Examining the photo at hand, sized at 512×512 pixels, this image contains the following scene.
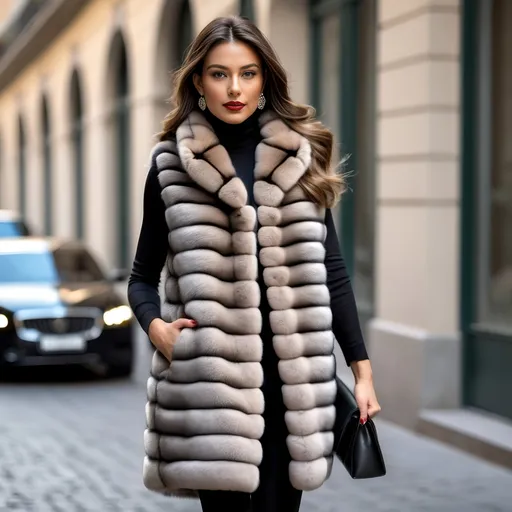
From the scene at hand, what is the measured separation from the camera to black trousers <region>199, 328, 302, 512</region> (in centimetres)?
331

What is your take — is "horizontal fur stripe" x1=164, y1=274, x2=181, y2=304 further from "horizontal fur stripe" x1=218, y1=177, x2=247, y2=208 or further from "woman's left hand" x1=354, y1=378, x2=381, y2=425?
"woman's left hand" x1=354, y1=378, x2=381, y2=425

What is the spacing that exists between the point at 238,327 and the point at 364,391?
37 cm

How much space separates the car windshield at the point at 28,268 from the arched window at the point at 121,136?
7.14 m

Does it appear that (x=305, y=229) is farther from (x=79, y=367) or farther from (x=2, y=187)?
(x=2, y=187)

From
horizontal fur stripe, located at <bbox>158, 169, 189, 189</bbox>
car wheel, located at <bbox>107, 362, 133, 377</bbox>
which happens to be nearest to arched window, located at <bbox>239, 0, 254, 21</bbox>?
car wheel, located at <bbox>107, 362, 133, 377</bbox>

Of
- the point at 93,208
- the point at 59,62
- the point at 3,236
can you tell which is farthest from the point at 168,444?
the point at 59,62

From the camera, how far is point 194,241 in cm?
328

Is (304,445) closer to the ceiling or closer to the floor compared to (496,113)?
closer to the floor

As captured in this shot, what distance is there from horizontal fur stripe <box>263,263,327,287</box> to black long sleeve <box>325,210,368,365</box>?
77mm

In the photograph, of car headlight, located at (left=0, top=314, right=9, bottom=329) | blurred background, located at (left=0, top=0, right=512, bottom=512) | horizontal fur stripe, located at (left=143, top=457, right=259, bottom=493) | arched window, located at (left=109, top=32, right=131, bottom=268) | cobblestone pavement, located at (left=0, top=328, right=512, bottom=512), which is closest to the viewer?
horizontal fur stripe, located at (left=143, top=457, right=259, bottom=493)

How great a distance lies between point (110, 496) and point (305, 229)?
11.4 ft

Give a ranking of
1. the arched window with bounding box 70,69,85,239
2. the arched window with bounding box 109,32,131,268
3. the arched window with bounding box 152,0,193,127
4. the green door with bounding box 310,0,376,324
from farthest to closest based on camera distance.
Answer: the arched window with bounding box 70,69,85,239 < the arched window with bounding box 109,32,131,268 < the arched window with bounding box 152,0,193,127 < the green door with bounding box 310,0,376,324

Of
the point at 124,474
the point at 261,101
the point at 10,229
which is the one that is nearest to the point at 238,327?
the point at 261,101

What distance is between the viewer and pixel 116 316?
12250 mm
